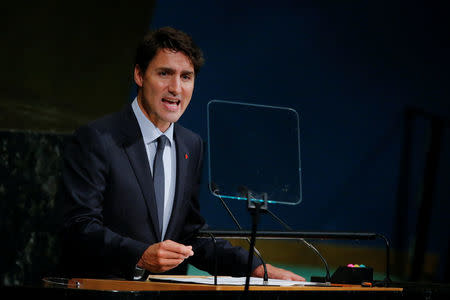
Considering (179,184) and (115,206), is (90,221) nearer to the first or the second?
(115,206)

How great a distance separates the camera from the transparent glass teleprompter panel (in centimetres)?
175

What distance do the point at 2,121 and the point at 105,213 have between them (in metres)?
1.53

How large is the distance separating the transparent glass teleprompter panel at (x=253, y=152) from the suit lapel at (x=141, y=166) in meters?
0.24

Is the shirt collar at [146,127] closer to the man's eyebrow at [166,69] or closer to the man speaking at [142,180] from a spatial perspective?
the man speaking at [142,180]

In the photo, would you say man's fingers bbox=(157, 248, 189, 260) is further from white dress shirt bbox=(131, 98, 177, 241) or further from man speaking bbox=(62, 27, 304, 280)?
white dress shirt bbox=(131, 98, 177, 241)

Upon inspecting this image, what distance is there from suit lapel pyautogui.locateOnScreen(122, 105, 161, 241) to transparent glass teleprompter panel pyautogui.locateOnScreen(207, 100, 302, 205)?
0.24 meters

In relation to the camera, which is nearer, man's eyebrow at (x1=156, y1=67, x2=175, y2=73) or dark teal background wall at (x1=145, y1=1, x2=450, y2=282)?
man's eyebrow at (x1=156, y1=67, x2=175, y2=73)

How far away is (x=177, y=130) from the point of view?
7.11 ft

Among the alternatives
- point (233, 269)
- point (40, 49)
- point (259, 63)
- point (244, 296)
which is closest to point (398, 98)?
point (259, 63)

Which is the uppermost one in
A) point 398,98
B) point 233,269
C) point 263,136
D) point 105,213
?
point 398,98

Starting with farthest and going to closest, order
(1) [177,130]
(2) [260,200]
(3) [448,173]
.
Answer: (3) [448,173]
(1) [177,130]
(2) [260,200]

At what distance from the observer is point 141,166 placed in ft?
6.30

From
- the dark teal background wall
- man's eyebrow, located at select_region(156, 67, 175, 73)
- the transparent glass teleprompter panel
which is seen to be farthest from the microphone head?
the dark teal background wall

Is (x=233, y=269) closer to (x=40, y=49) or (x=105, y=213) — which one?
(x=105, y=213)
